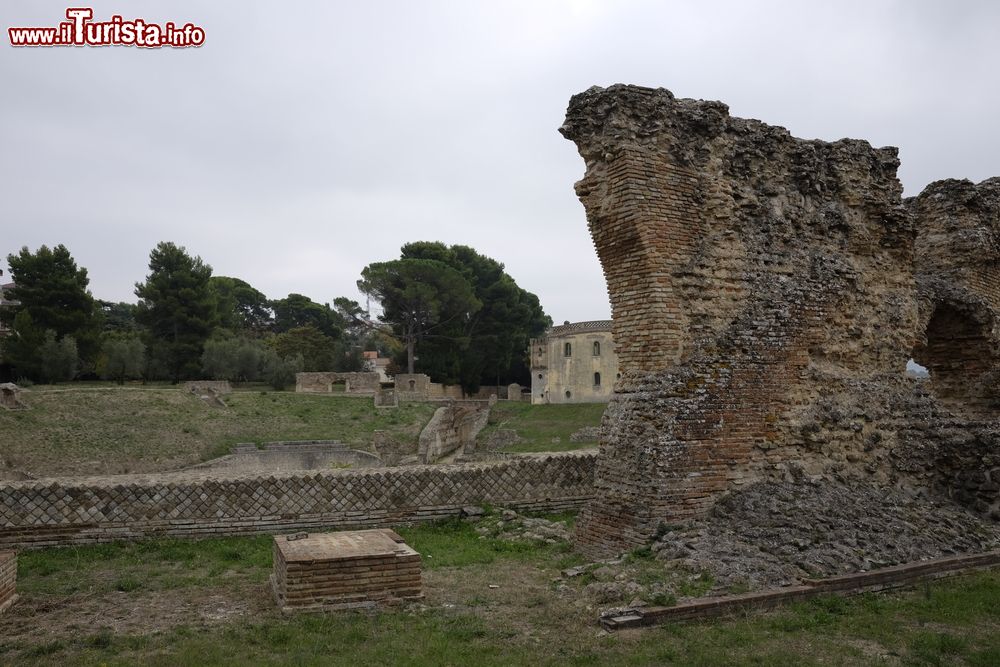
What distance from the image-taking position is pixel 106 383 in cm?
3781

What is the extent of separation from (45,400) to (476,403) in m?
24.4

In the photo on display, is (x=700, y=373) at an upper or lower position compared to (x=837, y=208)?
lower

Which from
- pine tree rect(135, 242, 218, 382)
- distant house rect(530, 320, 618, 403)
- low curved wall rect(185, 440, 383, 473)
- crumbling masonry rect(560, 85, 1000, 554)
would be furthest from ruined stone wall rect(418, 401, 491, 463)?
crumbling masonry rect(560, 85, 1000, 554)

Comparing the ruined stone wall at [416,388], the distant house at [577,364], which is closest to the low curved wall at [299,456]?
the ruined stone wall at [416,388]

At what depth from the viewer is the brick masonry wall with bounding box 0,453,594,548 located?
792cm

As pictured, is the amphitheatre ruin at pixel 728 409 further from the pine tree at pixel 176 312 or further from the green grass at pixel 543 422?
the pine tree at pixel 176 312

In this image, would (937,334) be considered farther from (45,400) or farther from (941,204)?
(45,400)

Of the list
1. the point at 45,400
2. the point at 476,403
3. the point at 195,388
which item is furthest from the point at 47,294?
the point at 476,403

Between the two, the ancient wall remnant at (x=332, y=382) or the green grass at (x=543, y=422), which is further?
the ancient wall remnant at (x=332, y=382)

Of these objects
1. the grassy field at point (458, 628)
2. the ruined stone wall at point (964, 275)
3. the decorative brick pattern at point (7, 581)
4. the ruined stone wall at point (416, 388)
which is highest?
the ruined stone wall at point (964, 275)

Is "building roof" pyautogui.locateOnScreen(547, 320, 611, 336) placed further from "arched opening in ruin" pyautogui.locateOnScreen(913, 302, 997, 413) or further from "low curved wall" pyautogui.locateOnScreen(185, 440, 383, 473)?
"arched opening in ruin" pyautogui.locateOnScreen(913, 302, 997, 413)

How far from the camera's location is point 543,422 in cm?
3966

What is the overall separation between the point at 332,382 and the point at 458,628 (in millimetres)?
38911

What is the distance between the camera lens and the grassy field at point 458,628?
4.59 meters
